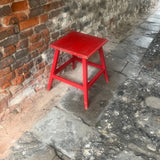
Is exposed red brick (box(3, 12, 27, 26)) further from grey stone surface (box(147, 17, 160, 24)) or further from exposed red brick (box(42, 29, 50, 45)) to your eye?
grey stone surface (box(147, 17, 160, 24))

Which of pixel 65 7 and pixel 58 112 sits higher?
pixel 65 7

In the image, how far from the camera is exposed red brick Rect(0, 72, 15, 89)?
1990 millimetres

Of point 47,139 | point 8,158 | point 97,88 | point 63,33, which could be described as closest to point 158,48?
point 97,88

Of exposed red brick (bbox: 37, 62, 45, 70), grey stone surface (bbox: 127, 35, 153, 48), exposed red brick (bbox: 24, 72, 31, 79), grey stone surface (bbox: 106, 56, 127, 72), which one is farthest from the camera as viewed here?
grey stone surface (bbox: 127, 35, 153, 48)

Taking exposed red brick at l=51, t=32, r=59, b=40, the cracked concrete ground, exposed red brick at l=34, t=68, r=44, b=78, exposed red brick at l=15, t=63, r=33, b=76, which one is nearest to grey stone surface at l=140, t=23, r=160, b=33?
the cracked concrete ground

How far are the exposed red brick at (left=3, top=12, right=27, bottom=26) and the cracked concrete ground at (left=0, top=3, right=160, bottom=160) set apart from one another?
1085 mm

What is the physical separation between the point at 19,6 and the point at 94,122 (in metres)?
1.60

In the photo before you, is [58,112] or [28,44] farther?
[58,112]

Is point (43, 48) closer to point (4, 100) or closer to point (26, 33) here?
point (26, 33)

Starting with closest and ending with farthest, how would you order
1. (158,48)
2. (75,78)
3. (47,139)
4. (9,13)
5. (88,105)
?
1. (9,13)
2. (47,139)
3. (88,105)
4. (75,78)
5. (158,48)

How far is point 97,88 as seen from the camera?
2760 millimetres

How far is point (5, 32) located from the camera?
181 centimetres

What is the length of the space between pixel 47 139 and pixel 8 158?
438 millimetres

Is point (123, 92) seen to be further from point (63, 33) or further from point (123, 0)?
point (123, 0)
